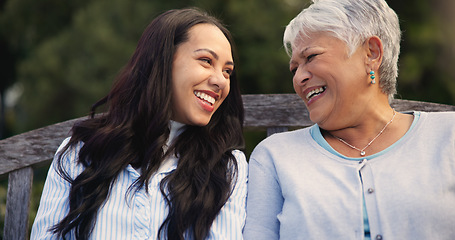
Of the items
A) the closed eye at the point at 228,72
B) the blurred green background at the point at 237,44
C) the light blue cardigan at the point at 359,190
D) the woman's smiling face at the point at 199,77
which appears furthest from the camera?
the blurred green background at the point at 237,44

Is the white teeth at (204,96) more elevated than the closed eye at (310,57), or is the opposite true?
the closed eye at (310,57)

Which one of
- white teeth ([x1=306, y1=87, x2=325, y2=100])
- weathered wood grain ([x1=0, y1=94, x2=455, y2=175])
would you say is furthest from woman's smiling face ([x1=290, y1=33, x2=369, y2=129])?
weathered wood grain ([x1=0, y1=94, x2=455, y2=175])

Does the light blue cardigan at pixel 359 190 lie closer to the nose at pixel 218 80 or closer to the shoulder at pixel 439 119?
the shoulder at pixel 439 119

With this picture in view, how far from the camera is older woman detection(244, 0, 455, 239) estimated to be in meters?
1.98

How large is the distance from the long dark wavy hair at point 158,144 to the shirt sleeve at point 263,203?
0.11 meters

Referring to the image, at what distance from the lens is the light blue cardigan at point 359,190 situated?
195 centimetres

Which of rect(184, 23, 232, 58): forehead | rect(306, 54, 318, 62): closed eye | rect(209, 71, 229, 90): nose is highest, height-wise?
rect(184, 23, 232, 58): forehead

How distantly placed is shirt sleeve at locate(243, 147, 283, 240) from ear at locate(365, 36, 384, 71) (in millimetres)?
600

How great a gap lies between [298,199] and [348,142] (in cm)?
37

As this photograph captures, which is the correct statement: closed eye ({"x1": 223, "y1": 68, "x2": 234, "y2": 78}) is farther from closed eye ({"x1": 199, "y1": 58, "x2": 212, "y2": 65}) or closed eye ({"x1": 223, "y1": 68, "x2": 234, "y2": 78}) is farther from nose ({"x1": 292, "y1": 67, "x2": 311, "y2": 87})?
nose ({"x1": 292, "y1": 67, "x2": 311, "y2": 87})

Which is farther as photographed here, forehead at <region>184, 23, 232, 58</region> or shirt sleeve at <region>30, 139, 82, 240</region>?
forehead at <region>184, 23, 232, 58</region>

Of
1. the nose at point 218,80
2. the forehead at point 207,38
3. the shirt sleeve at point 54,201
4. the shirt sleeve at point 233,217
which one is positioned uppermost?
the forehead at point 207,38

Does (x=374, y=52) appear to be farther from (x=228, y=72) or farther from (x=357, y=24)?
(x=228, y=72)

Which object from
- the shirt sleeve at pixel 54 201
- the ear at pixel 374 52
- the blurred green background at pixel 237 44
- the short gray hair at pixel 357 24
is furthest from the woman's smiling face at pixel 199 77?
the blurred green background at pixel 237 44
